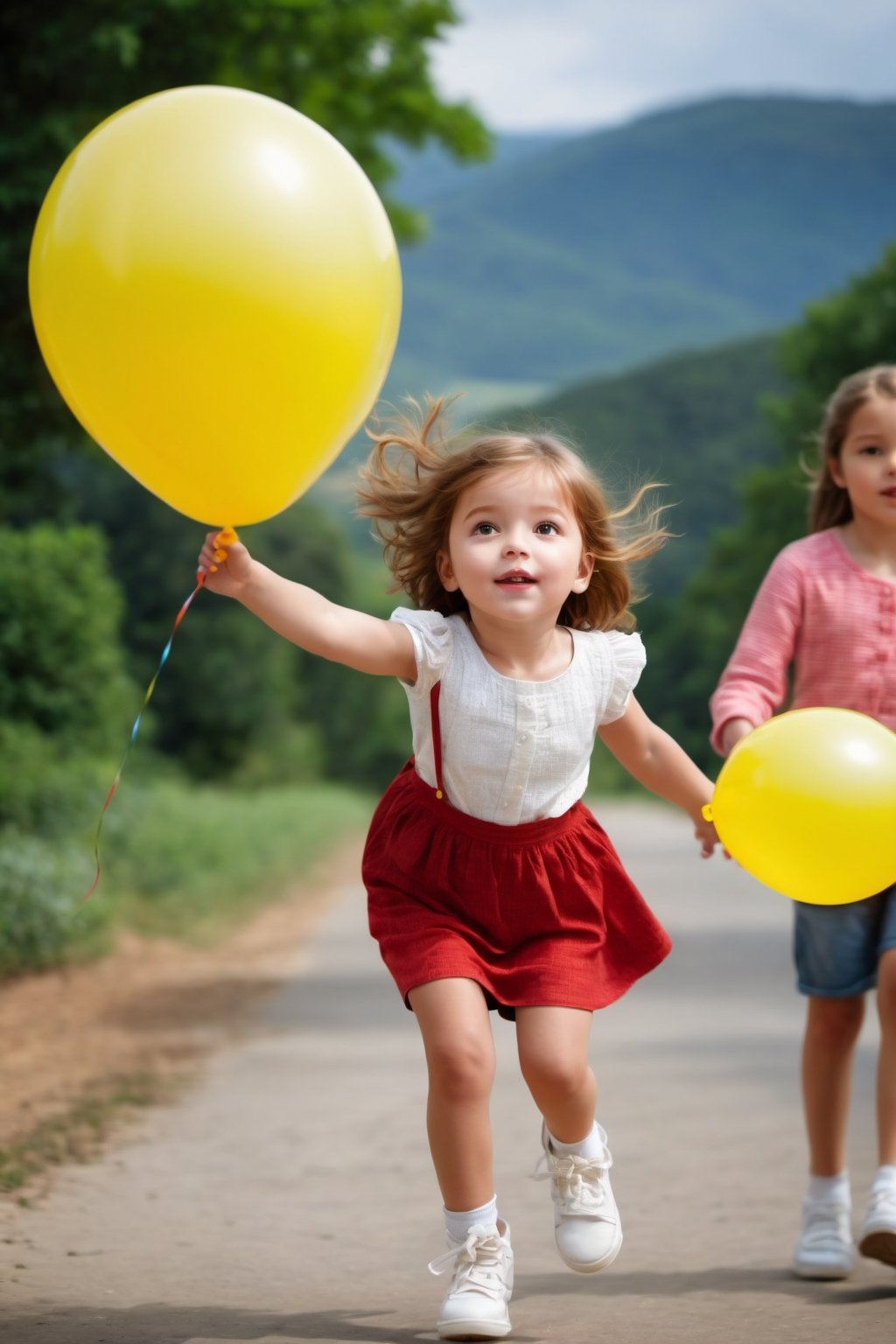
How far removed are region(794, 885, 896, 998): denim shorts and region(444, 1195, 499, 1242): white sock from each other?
1037mm

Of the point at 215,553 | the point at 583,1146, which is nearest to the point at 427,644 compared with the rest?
the point at 215,553

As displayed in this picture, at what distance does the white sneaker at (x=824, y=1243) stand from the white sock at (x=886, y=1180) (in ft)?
0.78

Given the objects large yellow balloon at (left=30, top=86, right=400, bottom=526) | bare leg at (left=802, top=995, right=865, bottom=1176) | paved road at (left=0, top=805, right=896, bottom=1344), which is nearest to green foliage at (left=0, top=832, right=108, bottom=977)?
paved road at (left=0, top=805, right=896, bottom=1344)

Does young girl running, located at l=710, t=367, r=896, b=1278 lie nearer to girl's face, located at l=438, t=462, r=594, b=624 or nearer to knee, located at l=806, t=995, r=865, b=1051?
knee, located at l=806, t=995, r=865, b=1051

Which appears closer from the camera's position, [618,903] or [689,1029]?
[618,903]

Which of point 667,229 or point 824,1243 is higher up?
point 667,229

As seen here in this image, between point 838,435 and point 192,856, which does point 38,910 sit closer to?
point 192,856

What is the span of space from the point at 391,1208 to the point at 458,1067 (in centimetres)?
191

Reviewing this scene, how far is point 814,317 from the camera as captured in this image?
68.5ft

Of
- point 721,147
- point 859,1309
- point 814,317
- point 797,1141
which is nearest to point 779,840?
point 859,1309

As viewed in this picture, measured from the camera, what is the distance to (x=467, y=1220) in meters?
3.29

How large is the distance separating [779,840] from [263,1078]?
4487mm

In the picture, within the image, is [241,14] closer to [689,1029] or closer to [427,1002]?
[689,1029]

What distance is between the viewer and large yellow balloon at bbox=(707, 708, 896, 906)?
11.1 feet
